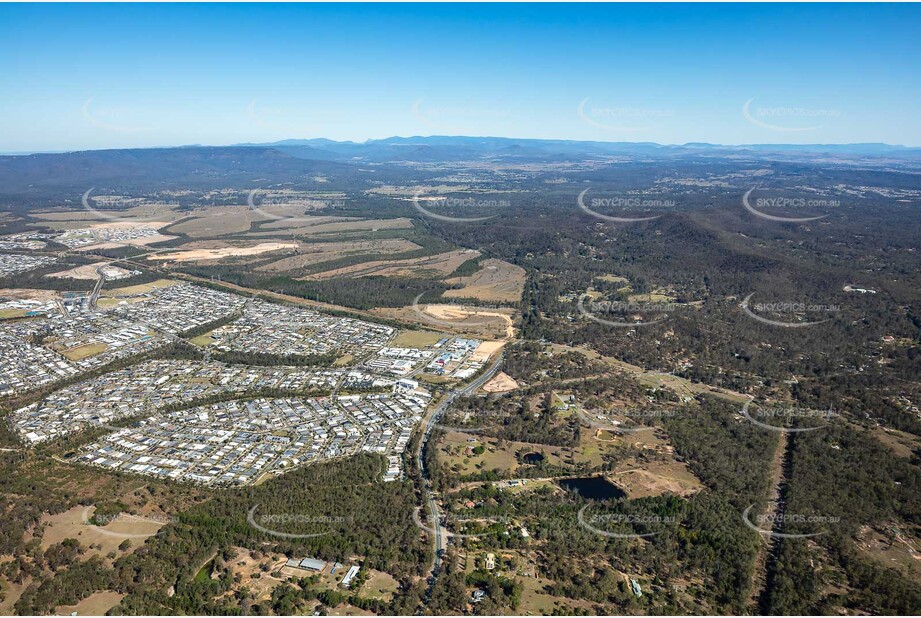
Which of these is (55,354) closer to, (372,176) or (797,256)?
(797,256)

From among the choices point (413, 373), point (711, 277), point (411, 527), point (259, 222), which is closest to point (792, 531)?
point (411, 527)

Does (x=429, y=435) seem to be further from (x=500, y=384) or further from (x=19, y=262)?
(x=19, y=262)

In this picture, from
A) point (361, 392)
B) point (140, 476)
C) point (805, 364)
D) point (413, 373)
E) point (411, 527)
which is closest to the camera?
point (411, 527)

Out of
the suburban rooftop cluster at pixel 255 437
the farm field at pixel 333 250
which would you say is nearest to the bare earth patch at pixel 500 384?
the suburban rooftop cluster at pixel 255 437

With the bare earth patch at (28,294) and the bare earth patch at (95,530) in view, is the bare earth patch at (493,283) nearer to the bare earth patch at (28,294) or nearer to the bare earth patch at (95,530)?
the bare earth patch at (28,294)

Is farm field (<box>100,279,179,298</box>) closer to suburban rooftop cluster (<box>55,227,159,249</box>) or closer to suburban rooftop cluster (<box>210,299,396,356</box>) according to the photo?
suburban rooftop cluster (<box>210,299,396,356</box>)
